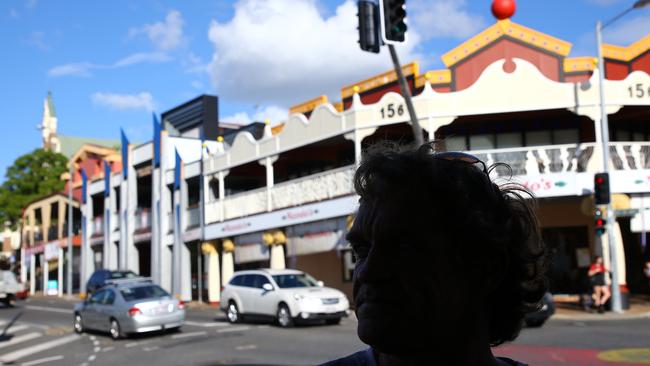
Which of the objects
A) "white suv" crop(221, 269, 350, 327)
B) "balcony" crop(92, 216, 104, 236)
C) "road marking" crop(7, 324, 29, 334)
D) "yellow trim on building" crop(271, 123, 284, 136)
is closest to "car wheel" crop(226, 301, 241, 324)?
"white suv" crop(221, 269, 350, 327)

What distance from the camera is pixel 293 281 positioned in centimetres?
1886

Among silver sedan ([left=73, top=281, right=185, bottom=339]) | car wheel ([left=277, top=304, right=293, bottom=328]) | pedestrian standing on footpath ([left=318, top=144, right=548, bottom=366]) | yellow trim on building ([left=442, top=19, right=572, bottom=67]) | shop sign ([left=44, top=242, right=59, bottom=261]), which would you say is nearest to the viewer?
pedestrian standing on footpath ([left=318, top=144, right=548, bottom=366])

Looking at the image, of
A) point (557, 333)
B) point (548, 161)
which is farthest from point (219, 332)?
point (548, 161)

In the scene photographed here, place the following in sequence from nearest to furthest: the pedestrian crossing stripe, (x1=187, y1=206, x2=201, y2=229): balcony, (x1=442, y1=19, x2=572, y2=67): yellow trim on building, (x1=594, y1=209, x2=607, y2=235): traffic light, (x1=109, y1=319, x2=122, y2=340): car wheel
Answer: the pedestrian crossing stripe, (x1=109, y1=319, x2=122, y2=340): car wheel, (x1=594, y1=209, x2=607, y2=235): traffic light, (x1=442, y1=19, x2=572, y2=67): yellow trim on building, (x1=187, y1=206, x2=201, y2=229): balcony

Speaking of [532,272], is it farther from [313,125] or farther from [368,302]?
[313,125]

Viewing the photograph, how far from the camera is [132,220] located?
133 feet

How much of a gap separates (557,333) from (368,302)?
13846 mm

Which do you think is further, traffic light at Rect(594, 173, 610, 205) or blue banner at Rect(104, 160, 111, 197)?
blue banner at Rect(104, 160, 111, 197)

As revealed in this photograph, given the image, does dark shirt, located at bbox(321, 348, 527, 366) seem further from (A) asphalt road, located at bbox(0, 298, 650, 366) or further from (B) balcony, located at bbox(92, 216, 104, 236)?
(B) balcony, located at bbox(92, 216, 104, 236)

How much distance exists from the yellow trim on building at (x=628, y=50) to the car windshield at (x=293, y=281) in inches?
522

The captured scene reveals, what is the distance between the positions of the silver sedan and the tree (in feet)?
148

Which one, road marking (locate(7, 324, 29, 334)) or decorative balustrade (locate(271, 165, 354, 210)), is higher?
decorative balustrade (locate(271, 165, 354, 210))

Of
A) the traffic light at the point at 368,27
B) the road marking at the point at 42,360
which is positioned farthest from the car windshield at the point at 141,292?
the traffic light at the point at 368,27

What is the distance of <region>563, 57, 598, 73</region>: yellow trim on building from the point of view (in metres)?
22.8
